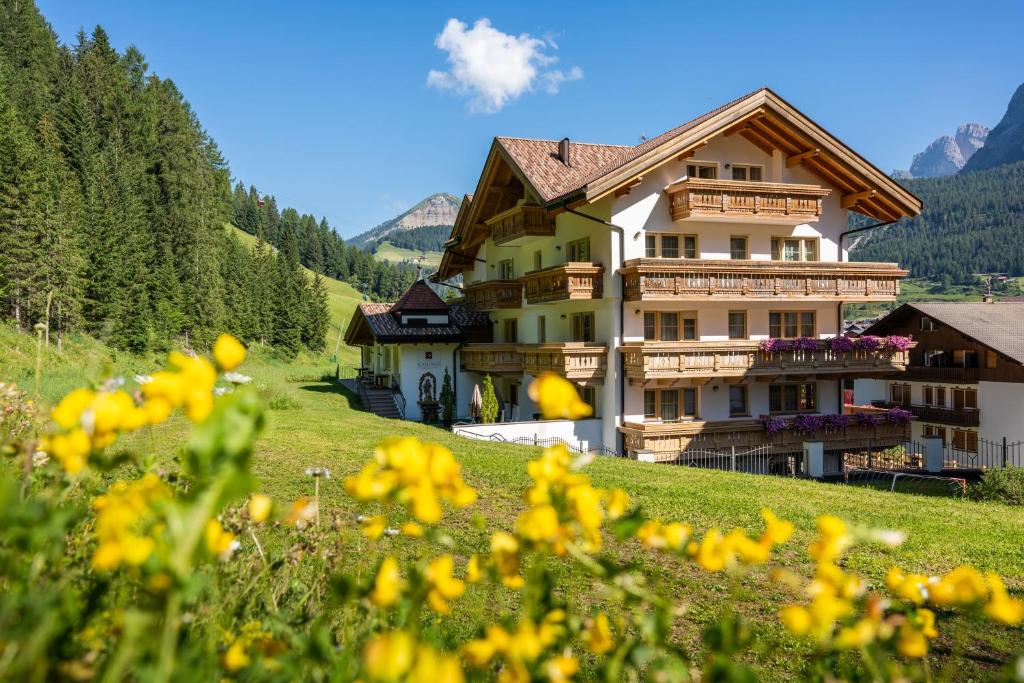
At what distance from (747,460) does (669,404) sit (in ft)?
10.4

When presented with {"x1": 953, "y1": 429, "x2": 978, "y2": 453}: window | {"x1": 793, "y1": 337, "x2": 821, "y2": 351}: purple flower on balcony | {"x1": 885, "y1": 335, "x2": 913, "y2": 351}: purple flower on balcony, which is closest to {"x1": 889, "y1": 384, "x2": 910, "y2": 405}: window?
{"x1": 953, "y1": 429, "x2": 978, "y2": 453}: window

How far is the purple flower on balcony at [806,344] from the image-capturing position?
77.8 ft

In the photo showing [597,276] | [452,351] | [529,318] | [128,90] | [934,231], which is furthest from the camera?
[934,231]

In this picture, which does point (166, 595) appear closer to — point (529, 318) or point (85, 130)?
point (529, 318)

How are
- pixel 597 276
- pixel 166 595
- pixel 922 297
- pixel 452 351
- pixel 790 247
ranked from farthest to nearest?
pixel 922 297, pixel 452 351, pixel 790 247, pixel 597 276, pixel 166 595

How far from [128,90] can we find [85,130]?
37.9 ft

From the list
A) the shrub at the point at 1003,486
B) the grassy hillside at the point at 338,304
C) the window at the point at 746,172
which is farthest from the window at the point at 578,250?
the grassy hillside at the point at 338,304

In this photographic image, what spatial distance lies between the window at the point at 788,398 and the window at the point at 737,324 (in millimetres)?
2210

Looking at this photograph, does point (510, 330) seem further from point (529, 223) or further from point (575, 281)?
point (575, 281)

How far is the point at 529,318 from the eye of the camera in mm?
29391

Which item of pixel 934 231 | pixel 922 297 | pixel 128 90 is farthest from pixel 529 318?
pixel 934 231

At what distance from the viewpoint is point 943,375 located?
1353 inches

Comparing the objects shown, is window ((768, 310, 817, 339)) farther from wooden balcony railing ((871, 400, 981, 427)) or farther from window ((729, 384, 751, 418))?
wooden balcony railing ((871, 400, 981, 427))

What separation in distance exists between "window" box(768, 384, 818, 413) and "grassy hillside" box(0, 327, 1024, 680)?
1024cm
